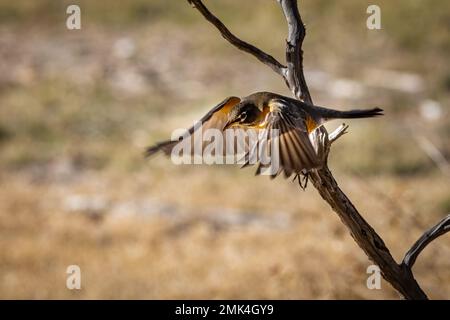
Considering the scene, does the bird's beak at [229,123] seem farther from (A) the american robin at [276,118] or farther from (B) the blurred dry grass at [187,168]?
(B) the blurred dry grass at [187,168]

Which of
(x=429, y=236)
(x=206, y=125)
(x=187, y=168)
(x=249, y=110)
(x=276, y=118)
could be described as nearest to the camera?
(x=429, y=236)

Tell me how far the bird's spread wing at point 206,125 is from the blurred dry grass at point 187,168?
153cm

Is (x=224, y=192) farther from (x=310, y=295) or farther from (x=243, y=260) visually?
(x=310, y=295)

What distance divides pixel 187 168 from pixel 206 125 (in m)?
10.6

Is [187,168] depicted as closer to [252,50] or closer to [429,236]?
[252,50]

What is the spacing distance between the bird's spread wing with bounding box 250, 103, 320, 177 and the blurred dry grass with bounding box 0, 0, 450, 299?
1595mm

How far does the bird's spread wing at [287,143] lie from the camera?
2579 mm

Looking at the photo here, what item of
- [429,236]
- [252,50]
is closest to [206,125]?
[252,50]

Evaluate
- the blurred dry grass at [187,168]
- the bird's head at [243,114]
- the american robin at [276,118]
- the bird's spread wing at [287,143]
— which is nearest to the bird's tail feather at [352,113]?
the american robin at [276,118]

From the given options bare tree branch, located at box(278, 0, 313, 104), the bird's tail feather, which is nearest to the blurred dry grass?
the bird's tail feather

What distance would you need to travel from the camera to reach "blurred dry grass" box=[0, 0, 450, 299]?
25.7 feet

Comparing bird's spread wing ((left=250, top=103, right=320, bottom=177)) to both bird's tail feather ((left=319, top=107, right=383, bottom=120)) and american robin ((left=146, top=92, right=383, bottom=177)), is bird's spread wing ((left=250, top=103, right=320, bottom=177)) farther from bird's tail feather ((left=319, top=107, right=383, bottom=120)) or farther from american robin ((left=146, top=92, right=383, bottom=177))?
bird's tail feather ((left=319, top=107, right=383, bottom=120))

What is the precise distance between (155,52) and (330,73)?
4.38 m

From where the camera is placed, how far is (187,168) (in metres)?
13.9
